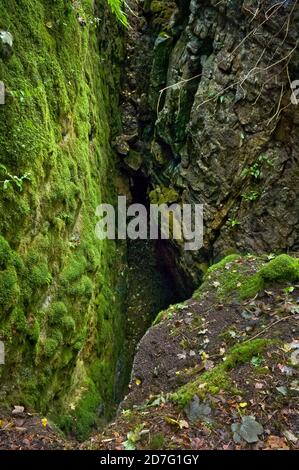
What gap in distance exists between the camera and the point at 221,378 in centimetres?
386

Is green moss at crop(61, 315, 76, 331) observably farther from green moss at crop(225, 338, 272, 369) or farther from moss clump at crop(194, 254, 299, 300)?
green moss at crop(225, 338, 272, 369)

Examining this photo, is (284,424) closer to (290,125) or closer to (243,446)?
(243,446)

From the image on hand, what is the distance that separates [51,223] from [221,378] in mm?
3302

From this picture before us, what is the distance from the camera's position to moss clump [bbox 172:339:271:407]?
12.2ft

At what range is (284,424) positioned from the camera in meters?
3.31

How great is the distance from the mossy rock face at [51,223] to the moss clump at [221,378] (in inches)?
84.7

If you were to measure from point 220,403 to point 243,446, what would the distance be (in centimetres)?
45

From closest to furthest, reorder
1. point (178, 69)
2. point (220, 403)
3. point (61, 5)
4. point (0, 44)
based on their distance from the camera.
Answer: point (220, 403) < point (0, 44) < point (61, 5) < point (178, 69)

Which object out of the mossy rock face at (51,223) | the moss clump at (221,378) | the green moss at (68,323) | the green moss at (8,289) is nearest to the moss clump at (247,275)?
the moss clump at (221,378)

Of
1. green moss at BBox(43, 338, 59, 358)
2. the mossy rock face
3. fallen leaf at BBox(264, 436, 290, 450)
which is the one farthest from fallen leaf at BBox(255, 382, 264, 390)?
green moss at BBox(43, 338, 59, 358)

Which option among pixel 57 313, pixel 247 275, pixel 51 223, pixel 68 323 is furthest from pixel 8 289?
pixel 247 275

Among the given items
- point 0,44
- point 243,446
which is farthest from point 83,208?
point 243,446

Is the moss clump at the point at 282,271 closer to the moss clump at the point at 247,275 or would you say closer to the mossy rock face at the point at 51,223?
the moss clump at the point at 247,275

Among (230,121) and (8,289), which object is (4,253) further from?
(230,121)
